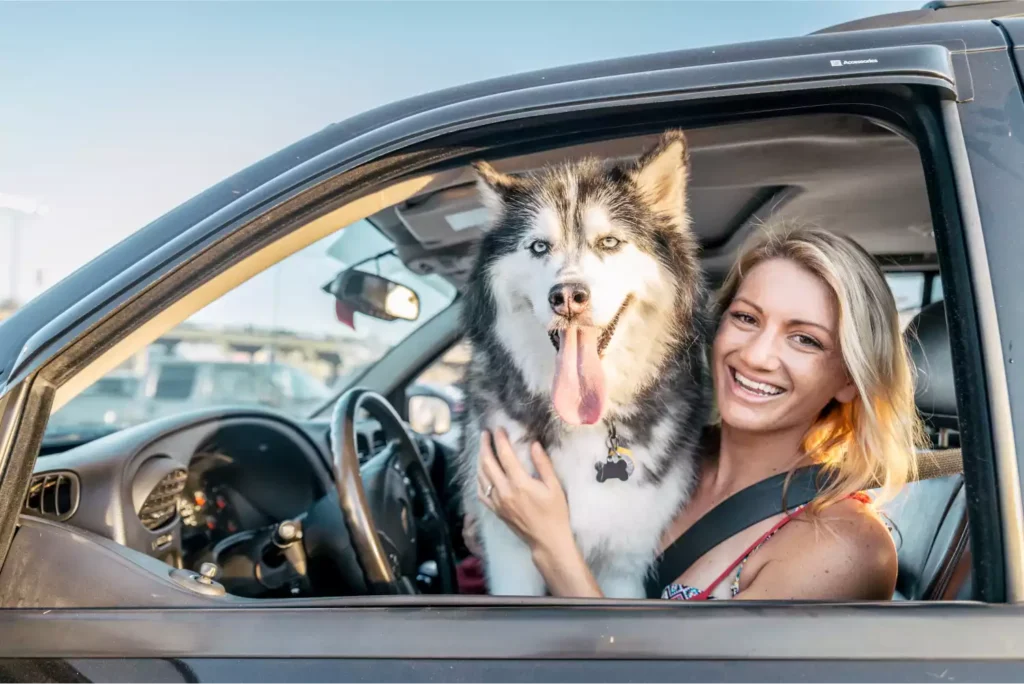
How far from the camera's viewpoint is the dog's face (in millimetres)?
1743

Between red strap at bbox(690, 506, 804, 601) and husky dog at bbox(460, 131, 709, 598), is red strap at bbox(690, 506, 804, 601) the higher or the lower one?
the lower one

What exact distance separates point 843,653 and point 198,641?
83 centimetres

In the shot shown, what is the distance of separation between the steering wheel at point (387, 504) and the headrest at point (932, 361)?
141 cm

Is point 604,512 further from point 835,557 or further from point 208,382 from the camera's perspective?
point 208,382

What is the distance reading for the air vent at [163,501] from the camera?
180 cm

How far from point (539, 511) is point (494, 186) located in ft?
2.54

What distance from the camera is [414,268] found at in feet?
8.62

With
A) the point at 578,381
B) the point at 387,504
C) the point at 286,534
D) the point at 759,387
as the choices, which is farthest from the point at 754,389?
the point at 286,534

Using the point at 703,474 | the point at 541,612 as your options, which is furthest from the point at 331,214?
the point at 703,474

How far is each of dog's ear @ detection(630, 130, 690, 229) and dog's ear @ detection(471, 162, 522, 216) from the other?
1.02 ft

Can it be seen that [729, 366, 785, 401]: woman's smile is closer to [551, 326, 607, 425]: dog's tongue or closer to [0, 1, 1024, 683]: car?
[551, 326, 607, 425]: dog's tongue

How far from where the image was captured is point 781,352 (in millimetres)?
1642

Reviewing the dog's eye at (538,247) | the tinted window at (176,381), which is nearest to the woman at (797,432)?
the dog's eye at (538,247)

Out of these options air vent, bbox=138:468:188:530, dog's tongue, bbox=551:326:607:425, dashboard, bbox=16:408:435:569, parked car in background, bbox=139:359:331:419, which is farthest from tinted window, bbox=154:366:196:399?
dog's tongue, bbox=551:326:607:425
